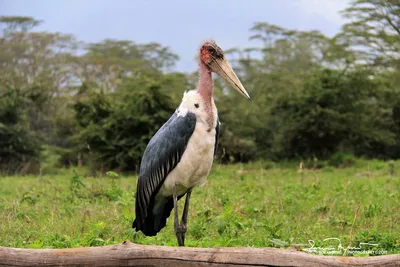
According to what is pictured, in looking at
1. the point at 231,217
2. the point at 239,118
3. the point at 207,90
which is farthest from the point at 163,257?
the point at 239,118

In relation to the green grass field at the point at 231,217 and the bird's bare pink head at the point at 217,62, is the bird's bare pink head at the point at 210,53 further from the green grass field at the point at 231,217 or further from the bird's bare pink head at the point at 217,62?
the green grass field at the point at 231,217

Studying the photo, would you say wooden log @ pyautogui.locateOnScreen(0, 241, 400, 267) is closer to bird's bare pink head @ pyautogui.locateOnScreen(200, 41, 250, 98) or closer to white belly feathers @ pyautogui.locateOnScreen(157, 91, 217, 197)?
white belly feathers @ pyautogui.locateOnScreen(157, 91, 217, 197)

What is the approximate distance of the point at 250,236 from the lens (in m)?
4.86

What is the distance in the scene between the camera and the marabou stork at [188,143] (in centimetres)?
402

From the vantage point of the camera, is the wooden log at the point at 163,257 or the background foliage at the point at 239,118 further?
the background foliage at the point at 239,118

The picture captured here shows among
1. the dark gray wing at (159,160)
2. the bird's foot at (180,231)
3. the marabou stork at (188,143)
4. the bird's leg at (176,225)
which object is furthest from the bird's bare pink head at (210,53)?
the bird's foot at (180,231)

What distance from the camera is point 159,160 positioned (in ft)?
13.6

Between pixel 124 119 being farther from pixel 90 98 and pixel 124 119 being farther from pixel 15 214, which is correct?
pixel 15 214

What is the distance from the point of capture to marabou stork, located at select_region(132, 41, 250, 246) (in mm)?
4020

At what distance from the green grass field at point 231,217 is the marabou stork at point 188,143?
520mm

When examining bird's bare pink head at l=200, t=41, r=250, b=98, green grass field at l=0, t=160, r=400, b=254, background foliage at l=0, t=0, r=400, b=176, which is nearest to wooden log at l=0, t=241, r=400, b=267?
green grass field at l=0, t=160, r=400, b=254

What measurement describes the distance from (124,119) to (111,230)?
7.96 metres

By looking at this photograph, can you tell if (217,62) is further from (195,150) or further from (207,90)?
(195,150)

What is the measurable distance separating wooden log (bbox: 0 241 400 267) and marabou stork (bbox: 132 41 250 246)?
3.99 ft
